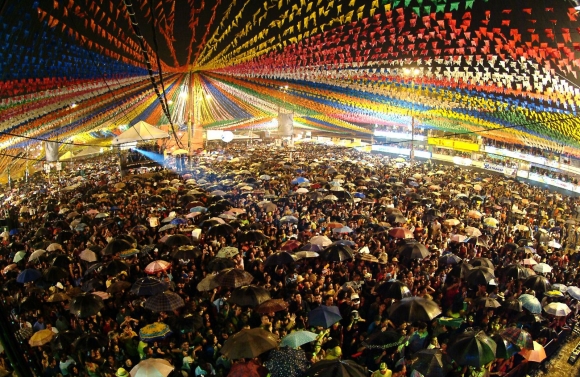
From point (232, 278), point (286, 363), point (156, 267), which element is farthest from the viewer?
point (156, 267)

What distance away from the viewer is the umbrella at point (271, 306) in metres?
7.99

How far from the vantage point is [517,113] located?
63.9 ft

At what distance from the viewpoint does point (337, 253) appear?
406 inches

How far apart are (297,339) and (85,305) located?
3596mm

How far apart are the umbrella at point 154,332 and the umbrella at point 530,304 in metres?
5.90

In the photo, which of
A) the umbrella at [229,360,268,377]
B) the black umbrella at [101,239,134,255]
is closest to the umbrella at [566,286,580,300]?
the umbrella at [229,360,268,377]

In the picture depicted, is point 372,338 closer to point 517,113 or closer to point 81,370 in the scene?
point 81,370

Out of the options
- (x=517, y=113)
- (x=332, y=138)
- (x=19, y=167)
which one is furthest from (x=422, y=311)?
(x=332, y=138)

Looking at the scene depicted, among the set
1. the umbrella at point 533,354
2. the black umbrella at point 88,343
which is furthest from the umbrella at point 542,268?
the black umbrella at point 88,343

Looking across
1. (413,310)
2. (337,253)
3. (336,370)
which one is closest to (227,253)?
(337,253)

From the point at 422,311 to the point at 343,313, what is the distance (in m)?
1.44

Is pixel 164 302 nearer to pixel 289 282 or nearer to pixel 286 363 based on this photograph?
pixel 289 282

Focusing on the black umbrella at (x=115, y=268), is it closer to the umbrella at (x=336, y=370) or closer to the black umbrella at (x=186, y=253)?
the black umbrella at (x=186, y=253)

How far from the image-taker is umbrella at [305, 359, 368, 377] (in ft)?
18.4
